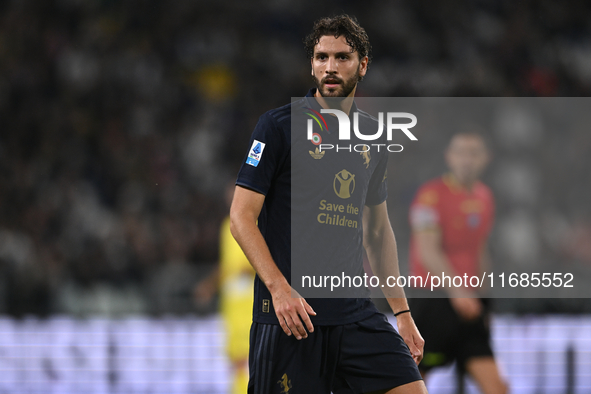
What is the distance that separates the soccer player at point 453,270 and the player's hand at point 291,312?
7.50 feet

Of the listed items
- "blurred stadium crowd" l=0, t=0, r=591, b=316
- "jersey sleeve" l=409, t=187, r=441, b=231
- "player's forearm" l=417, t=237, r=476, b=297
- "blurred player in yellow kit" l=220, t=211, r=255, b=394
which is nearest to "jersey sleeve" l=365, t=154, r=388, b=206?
"player's forearm" l=417, t=237, r=476, b=297

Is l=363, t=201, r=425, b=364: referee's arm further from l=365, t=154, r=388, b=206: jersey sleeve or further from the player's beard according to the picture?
the player's beard

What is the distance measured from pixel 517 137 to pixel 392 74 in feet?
7.90

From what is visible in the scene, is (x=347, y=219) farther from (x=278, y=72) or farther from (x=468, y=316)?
(x=278, y=72)

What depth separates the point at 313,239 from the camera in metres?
2.83

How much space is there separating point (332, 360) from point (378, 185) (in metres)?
0.82

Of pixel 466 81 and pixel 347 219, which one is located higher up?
pixel 466 81

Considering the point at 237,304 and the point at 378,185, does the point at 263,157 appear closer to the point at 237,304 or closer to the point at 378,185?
the point at 378,185

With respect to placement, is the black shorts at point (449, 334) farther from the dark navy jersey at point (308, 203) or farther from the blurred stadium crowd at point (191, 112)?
the blurred stadium crowd at point (191, 112)

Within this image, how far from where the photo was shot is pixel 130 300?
7180 mm

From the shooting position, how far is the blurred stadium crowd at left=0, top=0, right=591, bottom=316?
356 inches

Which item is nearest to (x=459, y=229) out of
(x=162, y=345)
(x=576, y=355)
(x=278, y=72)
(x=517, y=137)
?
(x=576, y=355)

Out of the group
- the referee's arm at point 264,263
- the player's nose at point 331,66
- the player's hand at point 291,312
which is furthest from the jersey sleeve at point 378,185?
the player's hand at point 291,312

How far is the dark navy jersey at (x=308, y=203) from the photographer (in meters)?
2.72
